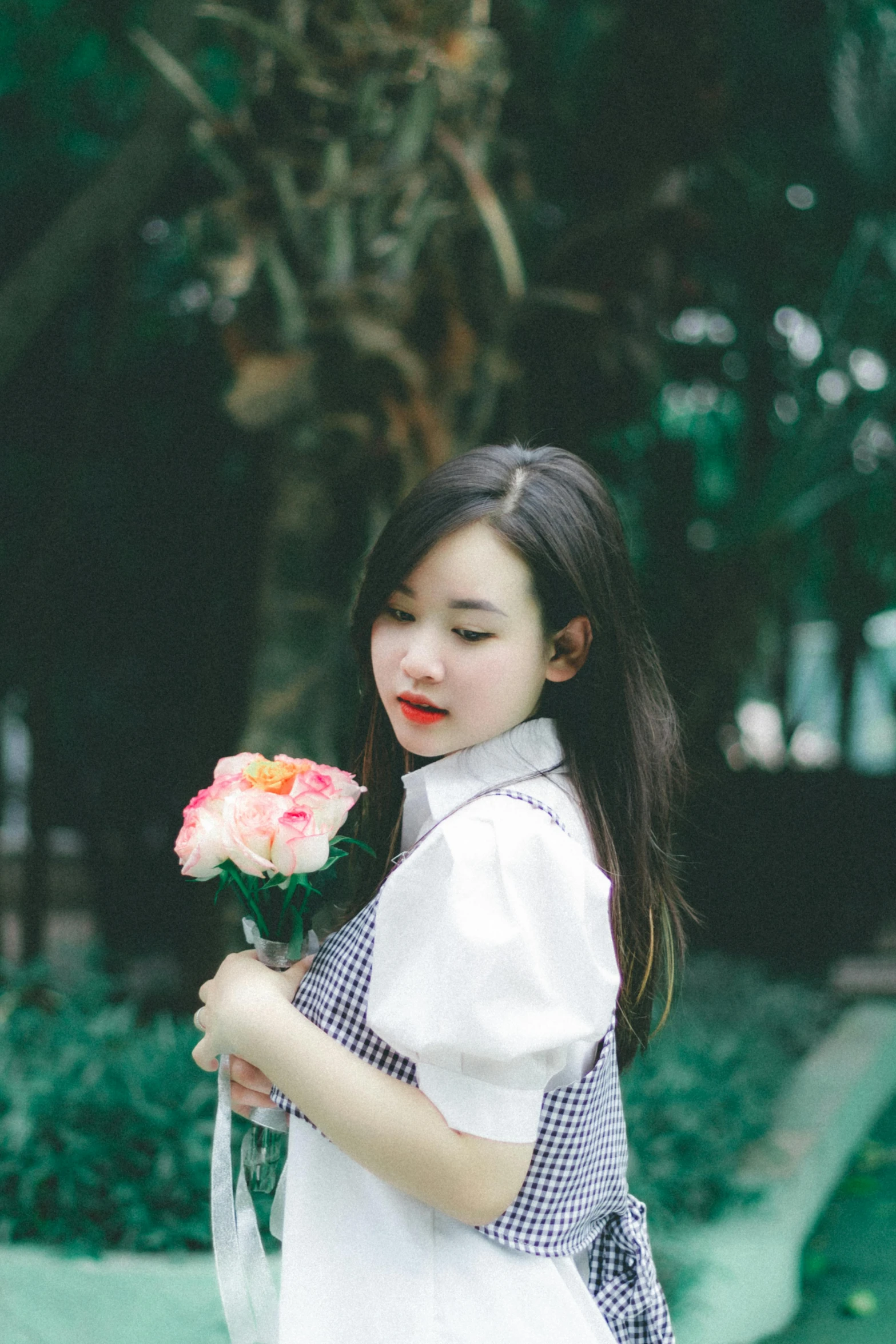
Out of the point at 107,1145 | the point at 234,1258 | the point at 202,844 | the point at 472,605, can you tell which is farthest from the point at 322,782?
the point at 107,1145

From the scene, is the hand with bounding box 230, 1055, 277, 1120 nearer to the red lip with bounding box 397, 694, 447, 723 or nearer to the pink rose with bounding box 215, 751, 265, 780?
the pink rose with bounding box 215, 751, 265, 780

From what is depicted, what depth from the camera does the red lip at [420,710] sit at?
130 cm

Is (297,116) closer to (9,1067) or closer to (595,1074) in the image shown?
(9,1067)

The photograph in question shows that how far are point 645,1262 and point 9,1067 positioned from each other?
2.46 meters

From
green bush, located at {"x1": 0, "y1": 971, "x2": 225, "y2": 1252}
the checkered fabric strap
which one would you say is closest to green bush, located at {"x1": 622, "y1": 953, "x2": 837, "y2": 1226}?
green bush, located at {"x1": 0, "y1": 971, "x2": 225, "y2": 1252}

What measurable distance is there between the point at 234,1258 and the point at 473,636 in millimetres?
733

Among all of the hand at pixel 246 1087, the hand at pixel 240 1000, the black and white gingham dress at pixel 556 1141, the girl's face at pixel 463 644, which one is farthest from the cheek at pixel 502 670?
the hand at pixel 246 1087

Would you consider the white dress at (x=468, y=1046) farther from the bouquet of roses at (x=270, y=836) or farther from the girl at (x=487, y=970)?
the bouquet of roses at (x=270, y=836)

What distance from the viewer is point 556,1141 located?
123 centimetres

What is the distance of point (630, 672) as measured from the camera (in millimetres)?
1396

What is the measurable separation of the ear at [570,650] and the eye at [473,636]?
0.34 feet

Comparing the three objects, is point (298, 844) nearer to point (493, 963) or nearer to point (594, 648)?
point (493, 963)

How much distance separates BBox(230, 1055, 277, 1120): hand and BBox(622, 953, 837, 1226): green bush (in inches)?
79.8

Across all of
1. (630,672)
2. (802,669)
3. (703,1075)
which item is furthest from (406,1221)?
(802,669)
